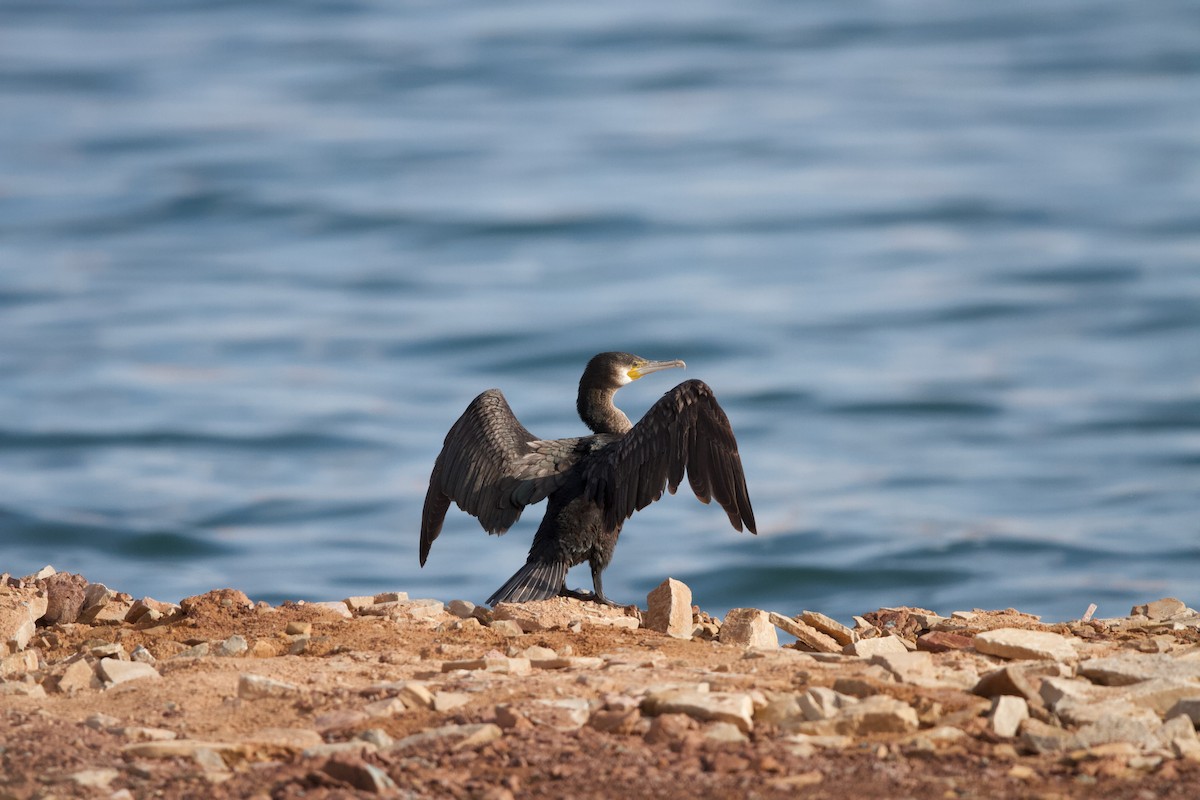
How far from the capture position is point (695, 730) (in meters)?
4.94

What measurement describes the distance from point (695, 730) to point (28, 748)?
193cm

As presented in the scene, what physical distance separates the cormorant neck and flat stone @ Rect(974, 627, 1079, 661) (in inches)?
151

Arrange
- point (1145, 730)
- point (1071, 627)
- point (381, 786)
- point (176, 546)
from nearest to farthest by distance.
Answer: point (381, 786), point (1145, 730), point (1071, 627), point (176, 546)

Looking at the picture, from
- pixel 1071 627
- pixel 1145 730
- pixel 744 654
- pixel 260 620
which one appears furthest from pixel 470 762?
pixel 1071 627

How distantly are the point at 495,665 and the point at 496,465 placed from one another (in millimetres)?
3290

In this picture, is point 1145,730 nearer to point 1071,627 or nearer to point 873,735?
point 873,735

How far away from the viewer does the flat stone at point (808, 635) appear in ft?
21.5

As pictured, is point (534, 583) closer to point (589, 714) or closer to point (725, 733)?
point (589, 714)

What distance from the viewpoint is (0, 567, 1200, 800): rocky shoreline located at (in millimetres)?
4629

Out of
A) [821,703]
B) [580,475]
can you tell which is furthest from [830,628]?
[580,475]

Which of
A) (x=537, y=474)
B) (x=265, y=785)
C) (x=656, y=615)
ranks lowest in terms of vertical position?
(x=265, y=785)

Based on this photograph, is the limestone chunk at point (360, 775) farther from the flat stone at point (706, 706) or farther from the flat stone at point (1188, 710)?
the flat stone at point (1188, 710)

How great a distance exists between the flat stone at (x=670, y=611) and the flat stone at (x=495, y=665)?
50.9 inches

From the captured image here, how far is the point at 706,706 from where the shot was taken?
16.4 feet
